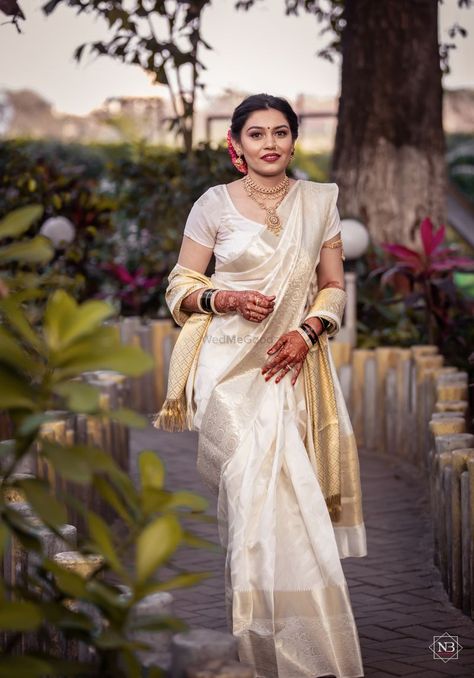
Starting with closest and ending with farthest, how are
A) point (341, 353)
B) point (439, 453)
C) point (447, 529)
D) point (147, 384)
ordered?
point (447, 529), point (439, 453), point (341, 353), point (147, 384)

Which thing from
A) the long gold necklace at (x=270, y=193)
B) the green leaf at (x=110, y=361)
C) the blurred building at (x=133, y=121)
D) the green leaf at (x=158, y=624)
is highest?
the blurred building at (x=133, y=121)

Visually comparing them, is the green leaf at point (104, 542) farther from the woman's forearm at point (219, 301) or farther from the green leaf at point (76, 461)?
the woman's forearm at point (219, 301)

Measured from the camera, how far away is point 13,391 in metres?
2.02

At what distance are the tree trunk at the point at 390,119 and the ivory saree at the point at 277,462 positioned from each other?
6804mm

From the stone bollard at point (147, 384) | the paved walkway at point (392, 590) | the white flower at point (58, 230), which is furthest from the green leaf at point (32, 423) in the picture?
the white flower at point (58, 230)

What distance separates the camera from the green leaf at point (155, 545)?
203cm

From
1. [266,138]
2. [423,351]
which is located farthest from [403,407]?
[266,138]

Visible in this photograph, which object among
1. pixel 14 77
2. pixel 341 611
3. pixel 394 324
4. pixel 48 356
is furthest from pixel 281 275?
pixel 14 77

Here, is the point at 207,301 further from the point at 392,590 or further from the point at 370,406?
the point at 370,406

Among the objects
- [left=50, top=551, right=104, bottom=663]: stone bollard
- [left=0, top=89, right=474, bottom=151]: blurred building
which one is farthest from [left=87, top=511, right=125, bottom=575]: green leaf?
[left=0, top=89, right=474, bottom=151]: blurred building

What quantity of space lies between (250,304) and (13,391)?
7.08ft

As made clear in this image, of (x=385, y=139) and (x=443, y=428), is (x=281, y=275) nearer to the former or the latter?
(x=443, y=428)

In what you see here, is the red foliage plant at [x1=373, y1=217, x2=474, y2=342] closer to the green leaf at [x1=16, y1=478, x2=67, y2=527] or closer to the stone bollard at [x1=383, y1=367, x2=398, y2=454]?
the stone bollard at [x1=383, y1=367, x2=398, y2=454]

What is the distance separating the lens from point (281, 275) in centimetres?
428
